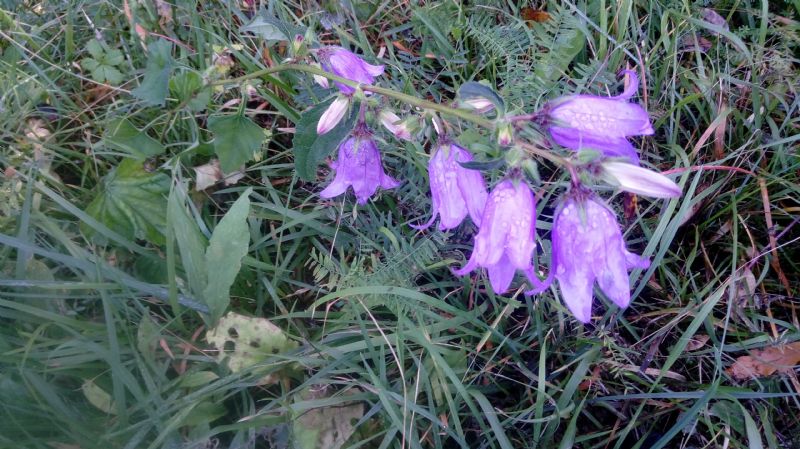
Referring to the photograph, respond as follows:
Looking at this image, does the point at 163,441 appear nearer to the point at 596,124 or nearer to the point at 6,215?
the point at 6,215

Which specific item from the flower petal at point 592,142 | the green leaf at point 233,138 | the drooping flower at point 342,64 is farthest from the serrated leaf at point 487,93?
the green leaf at point 233,138

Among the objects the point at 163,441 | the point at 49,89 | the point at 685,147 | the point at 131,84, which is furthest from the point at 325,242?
the point at 685,147

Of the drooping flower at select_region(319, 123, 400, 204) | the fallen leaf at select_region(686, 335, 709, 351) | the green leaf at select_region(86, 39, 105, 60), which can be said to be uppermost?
the green leaf at select_region(86, 39, 105, 60)

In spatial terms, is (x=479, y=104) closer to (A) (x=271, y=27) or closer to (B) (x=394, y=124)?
(B) (x=394, y=124)

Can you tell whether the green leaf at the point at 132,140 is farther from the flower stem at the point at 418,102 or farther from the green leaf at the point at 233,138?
the flower stem at the point at 418,102

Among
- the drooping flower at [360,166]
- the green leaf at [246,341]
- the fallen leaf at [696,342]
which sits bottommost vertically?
the fallen leaf at [696,342]

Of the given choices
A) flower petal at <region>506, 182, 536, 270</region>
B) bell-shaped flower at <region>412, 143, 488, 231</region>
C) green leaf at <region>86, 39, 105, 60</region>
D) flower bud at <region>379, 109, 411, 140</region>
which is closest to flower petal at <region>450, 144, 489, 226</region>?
bell-shaped flower at <region>412, 143, 488, 231</region>

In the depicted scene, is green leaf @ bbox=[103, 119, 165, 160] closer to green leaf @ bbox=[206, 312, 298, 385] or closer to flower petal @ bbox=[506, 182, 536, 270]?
green leaf @ bbox=[206, 312, 298, 385]

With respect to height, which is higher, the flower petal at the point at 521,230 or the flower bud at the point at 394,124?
the flower bud at the point at 394,124
